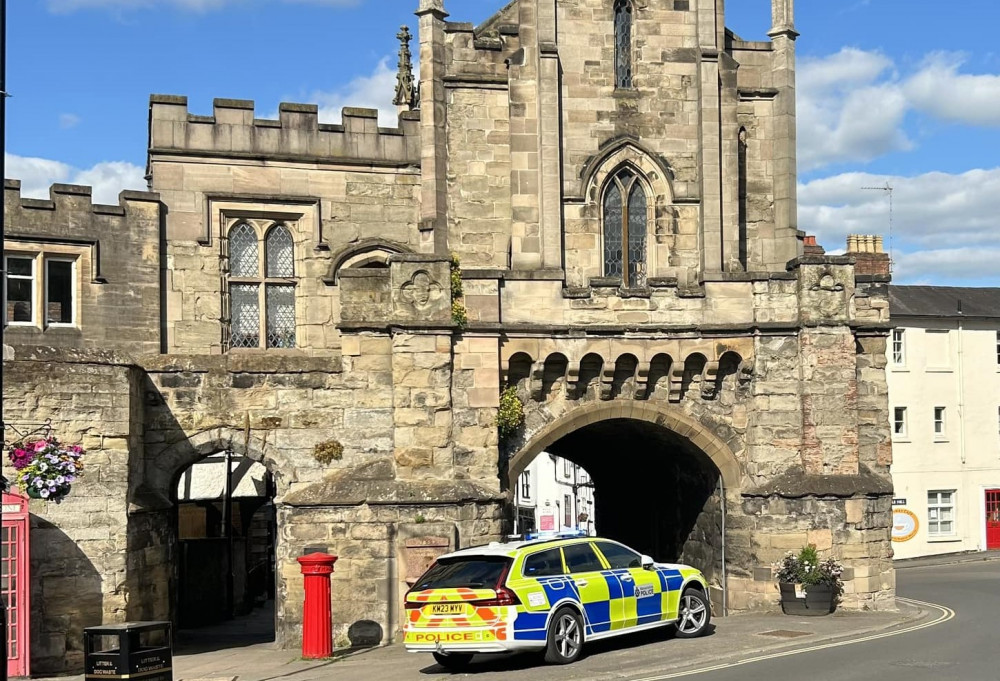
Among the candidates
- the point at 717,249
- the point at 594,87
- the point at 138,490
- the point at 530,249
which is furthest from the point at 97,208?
the point at 717,249

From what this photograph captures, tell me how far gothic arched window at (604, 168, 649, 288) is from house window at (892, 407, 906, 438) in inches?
793

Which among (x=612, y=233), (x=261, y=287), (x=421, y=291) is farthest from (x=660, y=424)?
(x=261, y=287)

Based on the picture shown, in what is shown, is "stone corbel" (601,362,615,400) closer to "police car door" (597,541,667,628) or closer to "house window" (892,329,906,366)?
"police car door" (597,541,667,628)

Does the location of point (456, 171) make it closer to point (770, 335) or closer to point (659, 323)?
point (659, 323)

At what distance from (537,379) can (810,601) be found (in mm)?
5468

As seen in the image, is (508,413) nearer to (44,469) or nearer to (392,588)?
(392,588)

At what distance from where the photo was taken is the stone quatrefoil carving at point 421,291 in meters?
18.8

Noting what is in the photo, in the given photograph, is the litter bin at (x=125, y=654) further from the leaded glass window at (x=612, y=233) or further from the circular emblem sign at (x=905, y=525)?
the circular emblem sign at (x=905, y=525)

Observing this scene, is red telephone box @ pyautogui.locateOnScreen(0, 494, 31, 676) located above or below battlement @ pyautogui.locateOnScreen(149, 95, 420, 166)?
below

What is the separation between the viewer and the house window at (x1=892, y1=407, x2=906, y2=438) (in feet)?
128

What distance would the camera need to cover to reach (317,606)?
53.4ft

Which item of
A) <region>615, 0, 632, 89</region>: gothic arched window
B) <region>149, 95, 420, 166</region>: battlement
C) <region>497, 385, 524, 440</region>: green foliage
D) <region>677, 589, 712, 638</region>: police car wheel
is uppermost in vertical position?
<region>615, 0, 632, 89</region>: gothic arched window

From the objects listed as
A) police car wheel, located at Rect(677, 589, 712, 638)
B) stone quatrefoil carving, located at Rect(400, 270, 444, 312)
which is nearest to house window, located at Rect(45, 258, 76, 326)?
stone quatrefoil carving, located at Rect(400, 270, 444, 312)

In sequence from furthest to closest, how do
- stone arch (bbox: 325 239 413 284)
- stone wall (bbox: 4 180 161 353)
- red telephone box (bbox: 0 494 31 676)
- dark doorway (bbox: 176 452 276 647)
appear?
dark doorway (bbox: 176 452 276 647) < stone arch (bbox: 325 239 413 284) < stone wall (bbox: 4 180 161 353) < red telephone box (bbox: 0 494 31 676)
